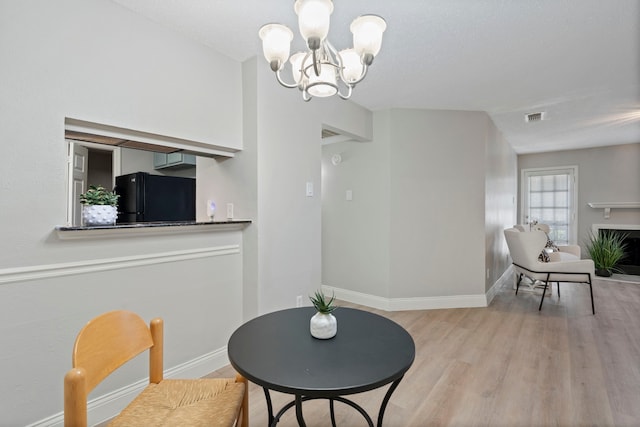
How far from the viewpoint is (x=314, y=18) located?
1224 mm

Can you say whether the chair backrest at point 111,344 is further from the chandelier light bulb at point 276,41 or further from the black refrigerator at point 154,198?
the black refrigerator at point 154,198

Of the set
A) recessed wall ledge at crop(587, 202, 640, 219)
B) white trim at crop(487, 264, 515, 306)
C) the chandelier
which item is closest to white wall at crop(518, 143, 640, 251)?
recessed wall ledge at crop(587, 202, 640, 219)

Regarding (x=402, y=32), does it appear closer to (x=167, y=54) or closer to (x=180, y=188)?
(x=167, y=54)

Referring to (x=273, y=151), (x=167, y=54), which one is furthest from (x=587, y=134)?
(x=167, y=54)

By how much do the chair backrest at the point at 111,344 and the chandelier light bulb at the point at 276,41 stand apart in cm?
122

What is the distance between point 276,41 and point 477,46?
1.61 m

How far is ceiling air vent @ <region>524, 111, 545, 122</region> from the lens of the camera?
377 centimetres

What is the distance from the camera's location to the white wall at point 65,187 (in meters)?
1.40

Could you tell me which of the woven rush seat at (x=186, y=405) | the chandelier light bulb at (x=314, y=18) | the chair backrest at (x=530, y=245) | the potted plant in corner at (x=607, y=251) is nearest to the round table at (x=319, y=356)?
the woven rush seat at (x=186, y=405)

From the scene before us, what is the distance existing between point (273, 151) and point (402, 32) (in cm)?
120

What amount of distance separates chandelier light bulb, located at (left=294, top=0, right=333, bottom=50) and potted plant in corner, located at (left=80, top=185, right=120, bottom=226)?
1.34m

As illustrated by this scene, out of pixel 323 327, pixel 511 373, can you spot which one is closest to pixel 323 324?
pixel 323 327

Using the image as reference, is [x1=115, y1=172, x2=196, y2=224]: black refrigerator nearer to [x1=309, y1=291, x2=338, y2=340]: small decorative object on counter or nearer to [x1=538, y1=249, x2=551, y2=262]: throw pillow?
[x1=309, y1=291, x2=338, y2=340]: small decorative object on counter

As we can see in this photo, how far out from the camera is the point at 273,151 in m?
2.40
